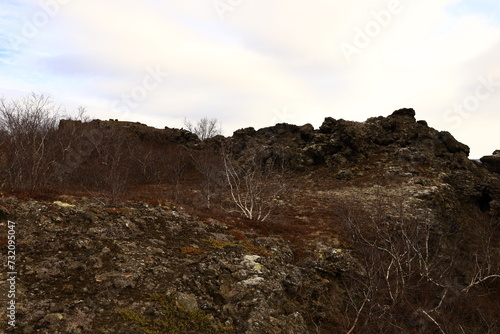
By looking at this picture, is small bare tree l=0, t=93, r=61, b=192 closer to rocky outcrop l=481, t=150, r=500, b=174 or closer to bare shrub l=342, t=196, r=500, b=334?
bare shrub l=342, t=196, r=500, b=334

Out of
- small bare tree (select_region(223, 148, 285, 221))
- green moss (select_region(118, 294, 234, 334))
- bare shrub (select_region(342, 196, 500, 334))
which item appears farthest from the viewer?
small bare tree (select_region(223, 148, 285, 221))

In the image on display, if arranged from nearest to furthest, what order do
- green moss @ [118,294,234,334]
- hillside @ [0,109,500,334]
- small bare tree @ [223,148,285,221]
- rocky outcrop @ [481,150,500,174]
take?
green moss @ [118,294,234,334] < hillside @ [0,109,500,334] < small bare tree @ [223,148,285,221] < rocky outcrop @ [481,150,500,174]

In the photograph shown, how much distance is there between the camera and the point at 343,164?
47.4m

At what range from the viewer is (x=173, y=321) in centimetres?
870

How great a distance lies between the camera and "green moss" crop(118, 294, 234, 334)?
27.1 feet

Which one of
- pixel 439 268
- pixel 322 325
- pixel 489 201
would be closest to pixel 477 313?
pixel 439 268

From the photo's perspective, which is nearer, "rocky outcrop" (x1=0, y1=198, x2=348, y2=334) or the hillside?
"rocky outcrop" (x1=0, y1=198, x2=348, y2=334)

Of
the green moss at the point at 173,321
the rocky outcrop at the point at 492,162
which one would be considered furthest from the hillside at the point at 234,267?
the rocky outcrop at the point at 492,162

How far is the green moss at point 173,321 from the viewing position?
826 centimetres

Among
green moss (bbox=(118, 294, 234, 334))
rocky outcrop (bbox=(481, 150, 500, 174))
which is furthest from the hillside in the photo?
rocky outcrop (bbox=(481, 150, 500, 174))

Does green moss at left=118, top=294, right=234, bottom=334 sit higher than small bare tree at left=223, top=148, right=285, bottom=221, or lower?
lower

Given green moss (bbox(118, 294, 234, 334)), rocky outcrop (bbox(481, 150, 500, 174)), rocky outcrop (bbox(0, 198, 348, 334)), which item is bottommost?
green moss (bbox(118, 294, 234, 334))

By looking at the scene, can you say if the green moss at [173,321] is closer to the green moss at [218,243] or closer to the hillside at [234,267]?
the hillside at [234,267]

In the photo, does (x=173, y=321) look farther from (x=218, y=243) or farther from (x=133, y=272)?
(x=218, y=243)
